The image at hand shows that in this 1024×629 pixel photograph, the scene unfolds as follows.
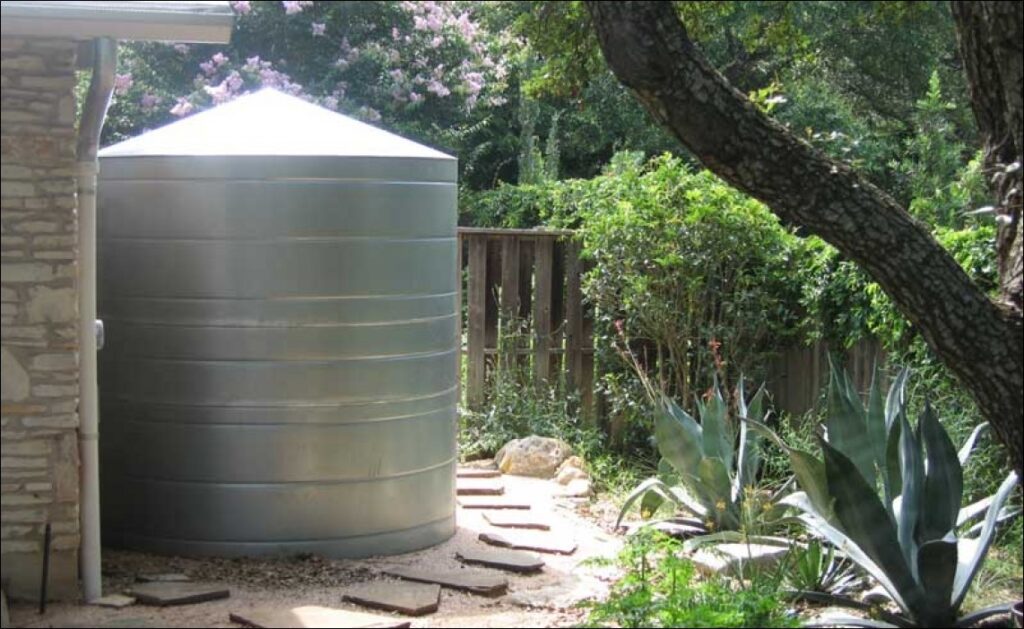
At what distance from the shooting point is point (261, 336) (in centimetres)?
662

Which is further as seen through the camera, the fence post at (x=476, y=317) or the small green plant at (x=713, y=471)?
the fence post at (x=476, y=317)

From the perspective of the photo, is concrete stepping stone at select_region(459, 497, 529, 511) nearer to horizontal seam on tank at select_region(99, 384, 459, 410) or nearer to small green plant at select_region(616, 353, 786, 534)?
small green plant at select_region(616, 353, 786, 534)

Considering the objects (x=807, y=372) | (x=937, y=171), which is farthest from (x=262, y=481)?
(x=937, y=171)

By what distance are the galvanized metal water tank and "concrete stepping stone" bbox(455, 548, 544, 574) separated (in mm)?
387

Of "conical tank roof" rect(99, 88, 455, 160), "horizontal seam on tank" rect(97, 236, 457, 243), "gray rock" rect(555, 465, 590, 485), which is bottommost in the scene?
"gray rock" rect(555, 465, 590, 485)

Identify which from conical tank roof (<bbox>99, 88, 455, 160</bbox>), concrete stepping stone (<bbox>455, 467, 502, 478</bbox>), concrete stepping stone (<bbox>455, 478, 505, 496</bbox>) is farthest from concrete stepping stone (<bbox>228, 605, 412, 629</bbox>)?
concrete stepping stone (<bbox>455, 467, 502, 478</bbox>)

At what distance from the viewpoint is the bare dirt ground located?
18.5 feet

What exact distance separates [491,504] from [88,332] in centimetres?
304

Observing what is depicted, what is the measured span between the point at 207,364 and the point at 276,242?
711 mm

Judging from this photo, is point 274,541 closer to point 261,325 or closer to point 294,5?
point 261,325

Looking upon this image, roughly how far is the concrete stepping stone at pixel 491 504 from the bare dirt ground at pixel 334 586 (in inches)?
15.6

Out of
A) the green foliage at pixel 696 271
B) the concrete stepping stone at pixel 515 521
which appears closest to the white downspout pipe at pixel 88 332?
the concrete stepping stone at pixel 515 521

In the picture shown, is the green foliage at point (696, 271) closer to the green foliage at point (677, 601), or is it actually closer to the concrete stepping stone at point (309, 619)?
the green foliage at point (677, 601)

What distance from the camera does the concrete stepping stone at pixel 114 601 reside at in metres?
5.77
